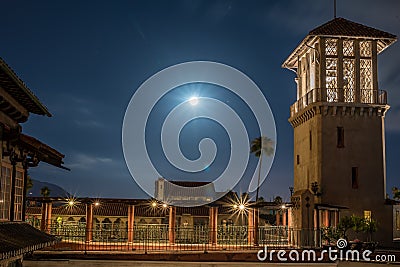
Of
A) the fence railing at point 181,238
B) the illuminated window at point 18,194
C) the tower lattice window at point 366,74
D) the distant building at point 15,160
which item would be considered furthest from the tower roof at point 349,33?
the illuminated window at point 18,194

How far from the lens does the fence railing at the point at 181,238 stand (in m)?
35.8

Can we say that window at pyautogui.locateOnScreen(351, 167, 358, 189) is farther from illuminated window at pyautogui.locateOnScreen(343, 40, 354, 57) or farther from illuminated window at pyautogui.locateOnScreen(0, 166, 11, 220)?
illuminated window at pyautogui.locateOnScreen(0, 166, 11, 220)

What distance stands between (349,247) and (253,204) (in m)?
6.92

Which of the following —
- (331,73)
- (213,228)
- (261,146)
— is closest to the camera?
(213,228)

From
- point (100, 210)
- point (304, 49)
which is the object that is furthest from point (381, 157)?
point (100, 210)

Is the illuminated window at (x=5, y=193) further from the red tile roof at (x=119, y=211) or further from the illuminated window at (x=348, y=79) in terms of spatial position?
the red tile roof at (x=119, y=211)

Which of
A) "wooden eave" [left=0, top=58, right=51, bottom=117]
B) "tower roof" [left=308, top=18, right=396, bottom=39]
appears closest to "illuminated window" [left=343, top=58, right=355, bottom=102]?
"tower roof" [left=308, top=18, right=396, bottom=39]

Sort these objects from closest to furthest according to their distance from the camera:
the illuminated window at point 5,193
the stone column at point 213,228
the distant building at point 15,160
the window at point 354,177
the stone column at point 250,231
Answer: the distant building at point 15,160 → the illuminated window at point 5,193 → the stone column at point 213,228 → the stone column at point 250,231 → the window at point 354,177

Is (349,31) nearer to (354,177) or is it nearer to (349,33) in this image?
(349,33)

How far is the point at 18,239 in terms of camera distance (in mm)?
18406

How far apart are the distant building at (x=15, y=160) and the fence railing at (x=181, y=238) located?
12689 mm

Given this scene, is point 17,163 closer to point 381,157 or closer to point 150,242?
point 150,242

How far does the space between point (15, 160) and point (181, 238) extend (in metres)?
21.2

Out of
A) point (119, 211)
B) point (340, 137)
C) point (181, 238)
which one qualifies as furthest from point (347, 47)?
point (119, 211)
